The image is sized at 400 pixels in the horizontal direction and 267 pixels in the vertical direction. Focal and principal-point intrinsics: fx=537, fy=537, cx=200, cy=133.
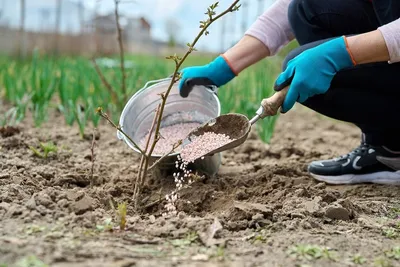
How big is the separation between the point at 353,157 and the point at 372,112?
22 centimetres

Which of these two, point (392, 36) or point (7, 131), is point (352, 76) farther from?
point (7, 131)

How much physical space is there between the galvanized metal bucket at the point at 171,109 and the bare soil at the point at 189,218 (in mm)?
142

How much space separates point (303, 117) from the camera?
143 inches

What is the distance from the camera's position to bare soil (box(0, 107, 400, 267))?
110 centimetres

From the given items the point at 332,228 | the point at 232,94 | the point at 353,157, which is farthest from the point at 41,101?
the point at 332,228

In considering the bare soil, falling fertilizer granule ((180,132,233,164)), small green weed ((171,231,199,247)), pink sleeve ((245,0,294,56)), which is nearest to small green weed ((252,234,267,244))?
the bare soil

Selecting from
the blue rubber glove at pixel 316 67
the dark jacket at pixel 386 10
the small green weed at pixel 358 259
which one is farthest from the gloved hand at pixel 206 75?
the small green weed at pixel 358 259

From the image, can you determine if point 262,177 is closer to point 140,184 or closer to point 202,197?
point 202,197

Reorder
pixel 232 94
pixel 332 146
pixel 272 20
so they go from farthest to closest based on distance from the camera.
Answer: pixel 232 94
pixel 332 146
pixel 272 20

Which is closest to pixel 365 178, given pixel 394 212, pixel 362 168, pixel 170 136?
pixel 362 168

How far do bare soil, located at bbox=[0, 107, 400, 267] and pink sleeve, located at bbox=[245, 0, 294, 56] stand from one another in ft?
1.52

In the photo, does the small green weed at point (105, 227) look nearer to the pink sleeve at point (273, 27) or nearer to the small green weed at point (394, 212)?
the small green weed at point (394, 212)

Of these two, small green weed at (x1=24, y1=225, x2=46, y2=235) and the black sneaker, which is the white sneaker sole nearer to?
the black sneaker

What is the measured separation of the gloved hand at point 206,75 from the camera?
191 centimetres
